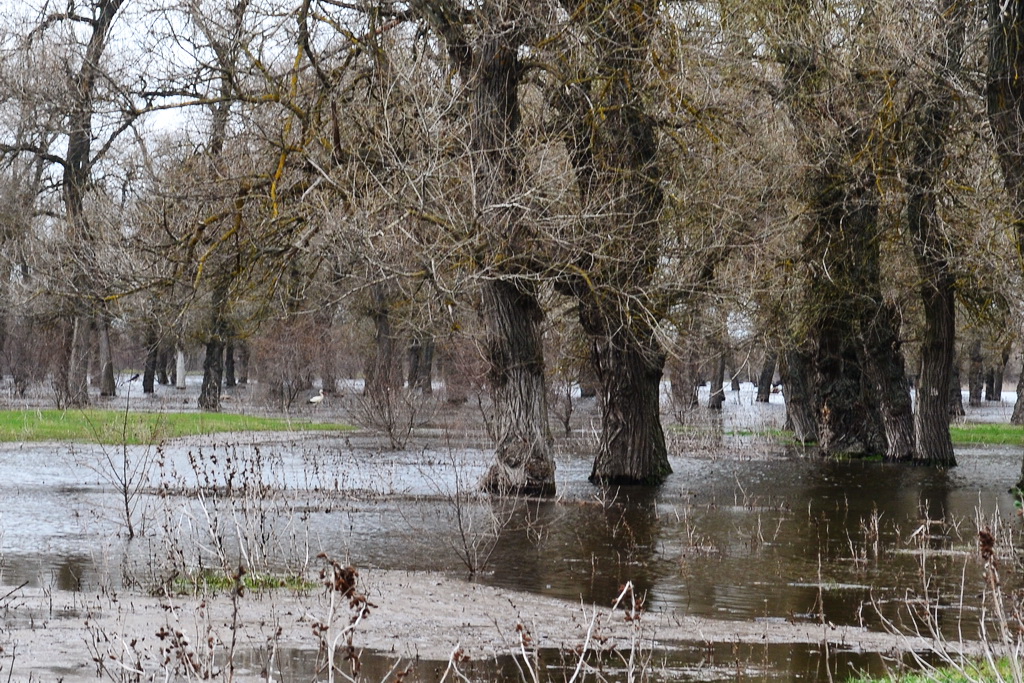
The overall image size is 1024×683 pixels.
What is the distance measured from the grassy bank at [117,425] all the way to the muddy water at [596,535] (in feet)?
5.11

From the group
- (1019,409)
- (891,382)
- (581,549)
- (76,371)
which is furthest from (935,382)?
(76,371)

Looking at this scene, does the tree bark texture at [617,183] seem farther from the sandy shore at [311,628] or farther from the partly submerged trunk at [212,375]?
the partly submerged trunk at [212,375]

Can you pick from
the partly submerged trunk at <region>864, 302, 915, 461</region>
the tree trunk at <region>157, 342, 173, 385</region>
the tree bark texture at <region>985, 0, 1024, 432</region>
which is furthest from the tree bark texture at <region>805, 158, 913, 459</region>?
the tree trunk at <region>157, 342, 173, 385</region>

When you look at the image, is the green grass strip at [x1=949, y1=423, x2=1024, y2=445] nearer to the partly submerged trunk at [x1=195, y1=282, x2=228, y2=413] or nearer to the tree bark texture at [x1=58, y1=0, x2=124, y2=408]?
the tree bark texture at [x1=58, y1=0, x2=124, y2=408]

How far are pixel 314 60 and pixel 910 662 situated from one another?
10.9m

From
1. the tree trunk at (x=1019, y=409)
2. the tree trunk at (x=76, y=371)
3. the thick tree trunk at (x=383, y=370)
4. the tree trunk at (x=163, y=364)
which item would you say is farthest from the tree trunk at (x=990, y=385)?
the tree trunk at (x=76, y=371)

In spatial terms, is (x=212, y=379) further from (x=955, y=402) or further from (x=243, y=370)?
(x=243, y=370)

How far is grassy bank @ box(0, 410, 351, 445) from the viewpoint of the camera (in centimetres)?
2434

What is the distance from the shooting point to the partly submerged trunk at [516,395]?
1750cm

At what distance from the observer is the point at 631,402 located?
65.3 feet

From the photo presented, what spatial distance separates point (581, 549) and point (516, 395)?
4.29 meters

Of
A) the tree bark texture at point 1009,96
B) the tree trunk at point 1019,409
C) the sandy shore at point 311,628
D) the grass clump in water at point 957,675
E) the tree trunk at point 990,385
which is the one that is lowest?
the sandy shore at point 311,628

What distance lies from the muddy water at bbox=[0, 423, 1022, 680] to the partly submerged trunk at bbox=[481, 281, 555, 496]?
0.64 metres

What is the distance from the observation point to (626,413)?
20016mm
